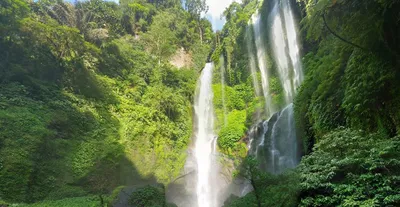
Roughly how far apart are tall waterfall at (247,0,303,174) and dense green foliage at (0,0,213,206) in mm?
5737

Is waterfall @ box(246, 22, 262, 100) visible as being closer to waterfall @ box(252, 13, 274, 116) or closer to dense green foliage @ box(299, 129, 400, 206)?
waterfall @ box(252, 13, 274, 116)

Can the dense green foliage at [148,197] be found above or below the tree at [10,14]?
below

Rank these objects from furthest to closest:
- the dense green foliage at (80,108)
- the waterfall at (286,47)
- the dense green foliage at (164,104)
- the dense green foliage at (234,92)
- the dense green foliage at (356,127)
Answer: the waterfall at (286,47)
the dense green foliage at (234,92)
the dense green foliage at (80,108)
the dense green foliage at (164,104)
the dense green foliage at (356,127)

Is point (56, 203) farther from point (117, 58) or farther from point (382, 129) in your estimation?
point (117, 58)

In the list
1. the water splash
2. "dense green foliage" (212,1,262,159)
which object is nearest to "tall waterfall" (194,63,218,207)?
"dense green foliage" (212,1,262,159)

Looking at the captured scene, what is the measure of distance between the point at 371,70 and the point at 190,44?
30429 millimetres

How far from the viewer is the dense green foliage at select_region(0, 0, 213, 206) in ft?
40.3

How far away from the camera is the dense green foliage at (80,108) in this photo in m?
12.3

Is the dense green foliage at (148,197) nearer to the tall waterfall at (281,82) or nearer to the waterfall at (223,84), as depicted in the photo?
the tall waterfall at (281,82)

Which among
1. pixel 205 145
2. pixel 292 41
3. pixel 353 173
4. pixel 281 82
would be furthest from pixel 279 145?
pixel 292 41

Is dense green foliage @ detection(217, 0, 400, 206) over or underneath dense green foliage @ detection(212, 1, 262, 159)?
underneath

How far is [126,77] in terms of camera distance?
22.9 metres

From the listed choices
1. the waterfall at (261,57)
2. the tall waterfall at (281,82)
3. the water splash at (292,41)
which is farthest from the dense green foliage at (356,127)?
the waterfall at (261,57)

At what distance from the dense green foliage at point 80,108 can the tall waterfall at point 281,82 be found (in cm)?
574
